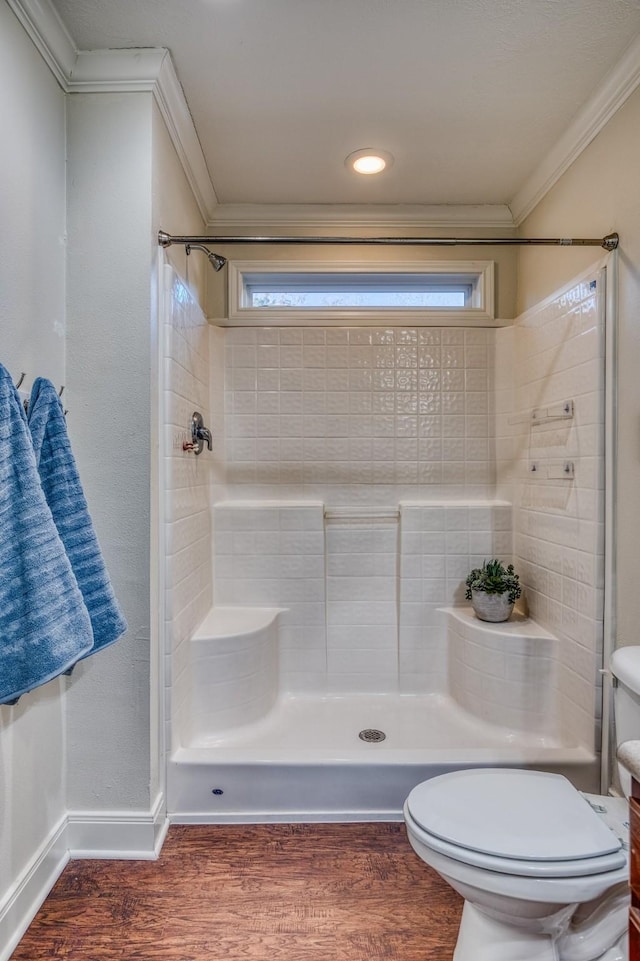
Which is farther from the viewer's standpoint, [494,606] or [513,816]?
[494,606]

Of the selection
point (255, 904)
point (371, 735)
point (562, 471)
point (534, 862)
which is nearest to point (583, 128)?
point (562, 471)

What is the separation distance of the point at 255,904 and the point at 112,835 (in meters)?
0.51

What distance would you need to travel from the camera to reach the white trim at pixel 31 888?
4.06 feet

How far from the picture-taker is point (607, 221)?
171 centimetres

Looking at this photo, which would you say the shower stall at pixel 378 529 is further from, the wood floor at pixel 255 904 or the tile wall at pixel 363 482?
the wood floor at pixel 255 904

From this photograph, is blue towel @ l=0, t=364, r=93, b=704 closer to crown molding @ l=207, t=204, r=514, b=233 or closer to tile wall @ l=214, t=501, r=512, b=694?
tile wall @ l=214, t=501, r=512, b=694

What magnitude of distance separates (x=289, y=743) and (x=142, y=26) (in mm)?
2516

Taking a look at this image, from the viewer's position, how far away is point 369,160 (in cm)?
204

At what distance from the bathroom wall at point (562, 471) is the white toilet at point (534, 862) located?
60 cm

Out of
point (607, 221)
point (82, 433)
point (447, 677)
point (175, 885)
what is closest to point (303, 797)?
point (175, 885)

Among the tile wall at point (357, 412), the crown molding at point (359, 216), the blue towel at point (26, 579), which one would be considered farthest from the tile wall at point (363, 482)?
the blue towel at point (26, 579)

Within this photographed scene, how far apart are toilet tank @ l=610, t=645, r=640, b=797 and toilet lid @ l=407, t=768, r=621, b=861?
5.7 inches

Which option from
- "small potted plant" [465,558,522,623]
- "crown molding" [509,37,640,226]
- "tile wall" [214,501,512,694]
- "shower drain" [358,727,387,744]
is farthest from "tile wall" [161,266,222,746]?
"crown molding" [509,37,640,226]

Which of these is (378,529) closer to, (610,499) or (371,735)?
(371,735)
